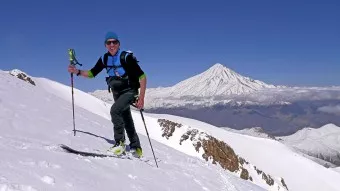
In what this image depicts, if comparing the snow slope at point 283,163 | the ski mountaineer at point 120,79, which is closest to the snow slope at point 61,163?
the ski mountaineer at point 120,79

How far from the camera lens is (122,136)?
11.5 metres

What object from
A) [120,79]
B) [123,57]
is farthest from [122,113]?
[123,57]

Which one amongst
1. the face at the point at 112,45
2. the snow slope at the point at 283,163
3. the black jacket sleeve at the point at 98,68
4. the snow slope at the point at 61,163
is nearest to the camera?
the snow slope at the point at 61,163

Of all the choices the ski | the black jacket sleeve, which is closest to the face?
the black jacket sleeve

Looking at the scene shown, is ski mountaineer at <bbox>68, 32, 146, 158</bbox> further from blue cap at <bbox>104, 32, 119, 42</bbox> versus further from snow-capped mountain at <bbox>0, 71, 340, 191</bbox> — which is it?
snow-capped mountain at <bbox>0, 71, 340, 191</bbox>

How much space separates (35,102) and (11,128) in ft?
19.2

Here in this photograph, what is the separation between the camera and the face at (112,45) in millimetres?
10609

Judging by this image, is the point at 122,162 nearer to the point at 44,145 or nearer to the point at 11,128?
the point at 44,145

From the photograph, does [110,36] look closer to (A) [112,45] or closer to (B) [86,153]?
(A) [112,45]

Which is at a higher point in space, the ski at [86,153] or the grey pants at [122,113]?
the grey pants at [122,113]

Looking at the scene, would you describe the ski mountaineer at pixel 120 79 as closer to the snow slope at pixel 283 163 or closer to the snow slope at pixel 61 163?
the snow slope at pixel 61 163

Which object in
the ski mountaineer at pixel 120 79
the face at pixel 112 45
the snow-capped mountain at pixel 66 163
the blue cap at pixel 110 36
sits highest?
the blue cap at pixel 110 36

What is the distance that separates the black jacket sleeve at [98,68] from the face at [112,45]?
72 centimetres

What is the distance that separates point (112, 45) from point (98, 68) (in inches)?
46.1
